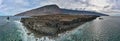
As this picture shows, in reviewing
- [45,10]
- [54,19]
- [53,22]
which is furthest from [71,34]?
[45,10]

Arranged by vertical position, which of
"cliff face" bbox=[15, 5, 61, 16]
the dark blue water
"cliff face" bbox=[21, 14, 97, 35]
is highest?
"cliff face" bbox=[15, 5, 61, 16]

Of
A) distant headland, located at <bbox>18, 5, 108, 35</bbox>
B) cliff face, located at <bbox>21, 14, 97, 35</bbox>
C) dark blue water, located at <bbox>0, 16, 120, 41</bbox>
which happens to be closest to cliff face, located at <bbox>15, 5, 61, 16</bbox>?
distant headland, located at <bbox>18, 5, 108, 35</bbox>

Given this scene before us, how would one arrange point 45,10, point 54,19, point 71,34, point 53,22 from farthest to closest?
point 71,34, point 53,22, point 54,19, point 45,10

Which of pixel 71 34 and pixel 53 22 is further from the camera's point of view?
pixel 71 34

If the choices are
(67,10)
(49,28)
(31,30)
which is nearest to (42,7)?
(67,10)

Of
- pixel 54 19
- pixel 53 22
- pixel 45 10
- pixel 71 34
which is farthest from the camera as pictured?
pixel 71 34

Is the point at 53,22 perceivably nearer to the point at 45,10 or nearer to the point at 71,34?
the point at 45,10

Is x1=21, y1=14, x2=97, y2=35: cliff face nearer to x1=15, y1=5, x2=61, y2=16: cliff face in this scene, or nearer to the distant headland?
the distant headland

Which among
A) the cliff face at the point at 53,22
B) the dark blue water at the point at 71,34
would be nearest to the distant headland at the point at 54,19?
the cliff face at the point at 53,22

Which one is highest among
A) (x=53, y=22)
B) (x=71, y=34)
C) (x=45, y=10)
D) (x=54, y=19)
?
(x=45, y=10)

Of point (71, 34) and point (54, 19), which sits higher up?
point (54, 19)
